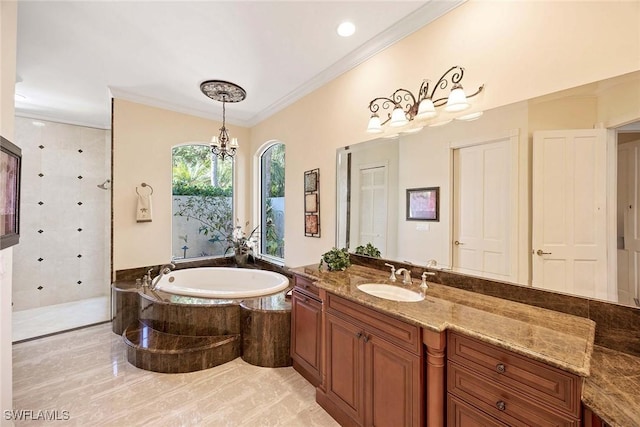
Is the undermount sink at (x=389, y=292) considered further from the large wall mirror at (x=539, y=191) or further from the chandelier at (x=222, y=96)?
the chandelier at (x=222, y=96)

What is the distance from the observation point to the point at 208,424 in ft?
6.00

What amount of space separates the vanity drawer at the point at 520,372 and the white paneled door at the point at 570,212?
624 millimetres

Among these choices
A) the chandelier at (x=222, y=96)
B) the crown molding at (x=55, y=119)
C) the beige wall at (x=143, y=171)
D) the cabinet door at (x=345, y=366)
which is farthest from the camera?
the crown molding at (x=55, y=119)

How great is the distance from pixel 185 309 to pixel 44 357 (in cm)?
153

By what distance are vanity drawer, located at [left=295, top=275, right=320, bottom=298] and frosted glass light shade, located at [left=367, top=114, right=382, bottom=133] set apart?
1416 millimetres

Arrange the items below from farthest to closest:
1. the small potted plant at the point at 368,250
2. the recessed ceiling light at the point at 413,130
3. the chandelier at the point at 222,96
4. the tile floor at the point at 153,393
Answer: the chandelier at the point at 222,96, the small potted plant at the point at 368,250, the recessed ceiling light at the point at 413,130, the tile floor at the point at 153,393

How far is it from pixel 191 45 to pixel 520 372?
326 cm

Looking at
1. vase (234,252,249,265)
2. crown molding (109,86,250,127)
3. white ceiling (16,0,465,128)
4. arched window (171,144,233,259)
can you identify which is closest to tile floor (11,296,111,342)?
arched window (171,144,233,259)

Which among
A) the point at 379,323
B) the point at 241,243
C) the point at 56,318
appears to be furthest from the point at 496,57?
the point at 56,318

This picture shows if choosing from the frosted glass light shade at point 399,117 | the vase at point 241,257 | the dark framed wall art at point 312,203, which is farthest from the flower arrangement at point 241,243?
the frosted glass light shade at point 399,117

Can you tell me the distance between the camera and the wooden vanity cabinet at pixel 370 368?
4.37ft

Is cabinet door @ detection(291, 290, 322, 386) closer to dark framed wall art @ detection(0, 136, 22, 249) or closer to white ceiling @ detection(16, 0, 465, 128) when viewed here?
dark framed wall art @ detection(0, 136, 22, 249)

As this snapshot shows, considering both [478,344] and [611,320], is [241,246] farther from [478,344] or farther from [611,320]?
[611,320]

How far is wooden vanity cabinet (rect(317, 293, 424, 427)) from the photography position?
133 cm
